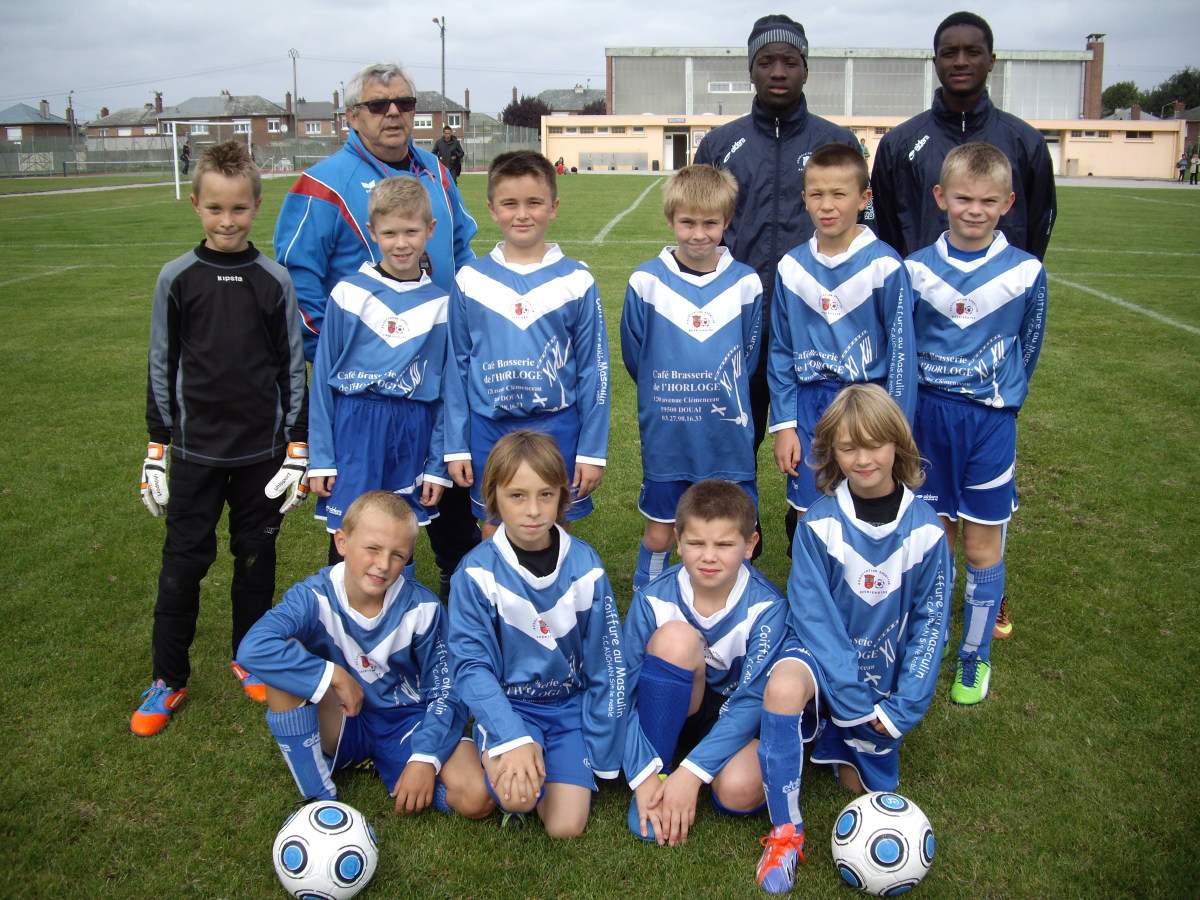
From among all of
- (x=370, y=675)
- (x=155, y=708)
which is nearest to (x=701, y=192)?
(x=370, y=675)

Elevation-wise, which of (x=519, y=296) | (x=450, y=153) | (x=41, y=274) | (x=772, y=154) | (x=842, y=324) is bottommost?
(x=842, y=324)

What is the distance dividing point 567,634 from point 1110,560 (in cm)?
315

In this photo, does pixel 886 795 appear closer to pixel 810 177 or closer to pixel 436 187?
pixel 810 177

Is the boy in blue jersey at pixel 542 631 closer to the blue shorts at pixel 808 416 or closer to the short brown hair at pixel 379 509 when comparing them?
the short brown hair at pixel 379 509

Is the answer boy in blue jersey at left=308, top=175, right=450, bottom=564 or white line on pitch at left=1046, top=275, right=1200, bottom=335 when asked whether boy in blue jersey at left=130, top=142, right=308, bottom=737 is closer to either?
boy in blue jersey at left=308, top=175, right=450, bottom=564

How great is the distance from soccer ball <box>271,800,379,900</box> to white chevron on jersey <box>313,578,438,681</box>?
0.55 m

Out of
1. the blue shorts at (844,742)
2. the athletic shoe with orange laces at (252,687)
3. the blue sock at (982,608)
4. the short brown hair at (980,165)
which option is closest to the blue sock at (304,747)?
the athletic shoe with orange laces at (252,687)

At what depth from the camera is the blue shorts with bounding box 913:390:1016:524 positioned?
353 centimetres

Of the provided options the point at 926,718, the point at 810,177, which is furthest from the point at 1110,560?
the point at 810,177

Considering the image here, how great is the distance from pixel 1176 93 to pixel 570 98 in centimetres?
5946

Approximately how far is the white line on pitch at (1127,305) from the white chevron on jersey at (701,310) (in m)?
8.16

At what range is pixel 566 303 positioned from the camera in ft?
11.3

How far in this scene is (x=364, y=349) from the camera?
3430mm

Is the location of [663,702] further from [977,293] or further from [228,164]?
[228,164]
